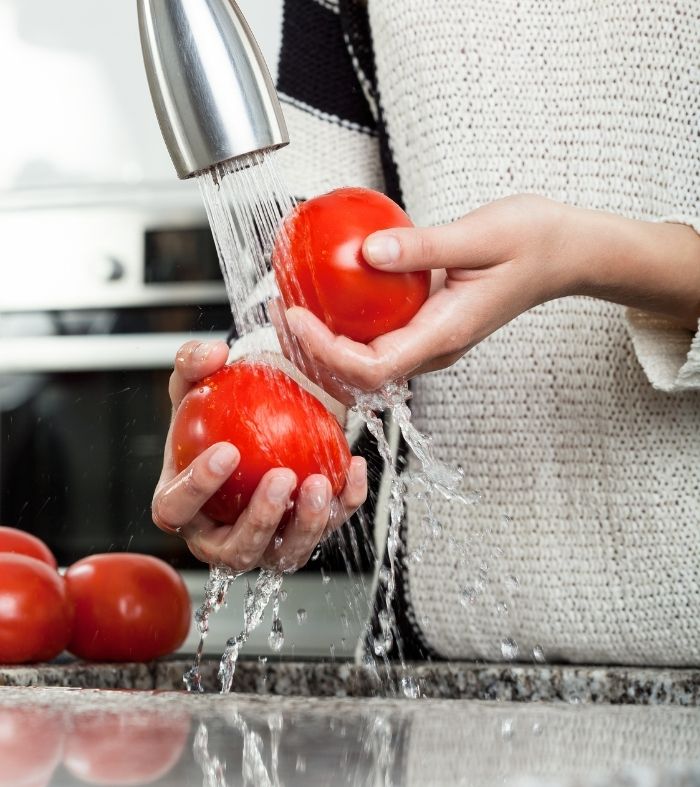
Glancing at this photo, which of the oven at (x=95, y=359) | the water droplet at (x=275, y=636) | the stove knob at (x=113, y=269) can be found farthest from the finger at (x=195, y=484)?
the stove knob at (x=113, y=269)

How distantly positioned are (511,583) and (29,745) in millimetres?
574

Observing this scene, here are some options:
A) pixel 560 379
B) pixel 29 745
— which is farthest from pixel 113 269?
pixel 29 745

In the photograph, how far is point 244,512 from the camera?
66cm

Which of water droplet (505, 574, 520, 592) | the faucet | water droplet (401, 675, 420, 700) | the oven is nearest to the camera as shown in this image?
the faucet

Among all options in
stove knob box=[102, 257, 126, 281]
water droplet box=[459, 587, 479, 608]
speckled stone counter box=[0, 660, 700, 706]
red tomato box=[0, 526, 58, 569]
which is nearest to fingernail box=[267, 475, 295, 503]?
speckled stone counter box=[0, 660, 700, 706]

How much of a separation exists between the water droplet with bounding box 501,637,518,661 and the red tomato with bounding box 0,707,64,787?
0.49m

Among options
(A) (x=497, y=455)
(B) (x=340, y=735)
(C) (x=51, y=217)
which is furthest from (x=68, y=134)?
(B) (x=340, y=735)

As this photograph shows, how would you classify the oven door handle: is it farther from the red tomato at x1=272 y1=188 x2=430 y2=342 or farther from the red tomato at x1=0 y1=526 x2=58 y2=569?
the red tomato at x1=272 y1=188 x2=430 y2=342

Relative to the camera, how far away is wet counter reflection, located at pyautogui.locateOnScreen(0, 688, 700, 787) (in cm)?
34

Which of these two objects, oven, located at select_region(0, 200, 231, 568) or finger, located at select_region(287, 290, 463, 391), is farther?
oven, located at select_region(0, 200, 231, 568)

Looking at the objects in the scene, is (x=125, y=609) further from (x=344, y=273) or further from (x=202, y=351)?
(x=344, y=273)

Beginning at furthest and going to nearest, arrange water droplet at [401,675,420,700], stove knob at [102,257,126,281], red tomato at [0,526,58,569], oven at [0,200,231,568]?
stove knob at [102,257,126,281] → oven at [0,200,231,568] → red tomato at [0,526,58,569] → water droplet at [401,675,420,700]

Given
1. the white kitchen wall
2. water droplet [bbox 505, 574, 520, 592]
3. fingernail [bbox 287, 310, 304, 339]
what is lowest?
water droplet [bbox 505, 574, 520, 592]

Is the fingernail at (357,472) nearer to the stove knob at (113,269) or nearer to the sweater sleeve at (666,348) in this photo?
the sweater sleeve at (666,348)
